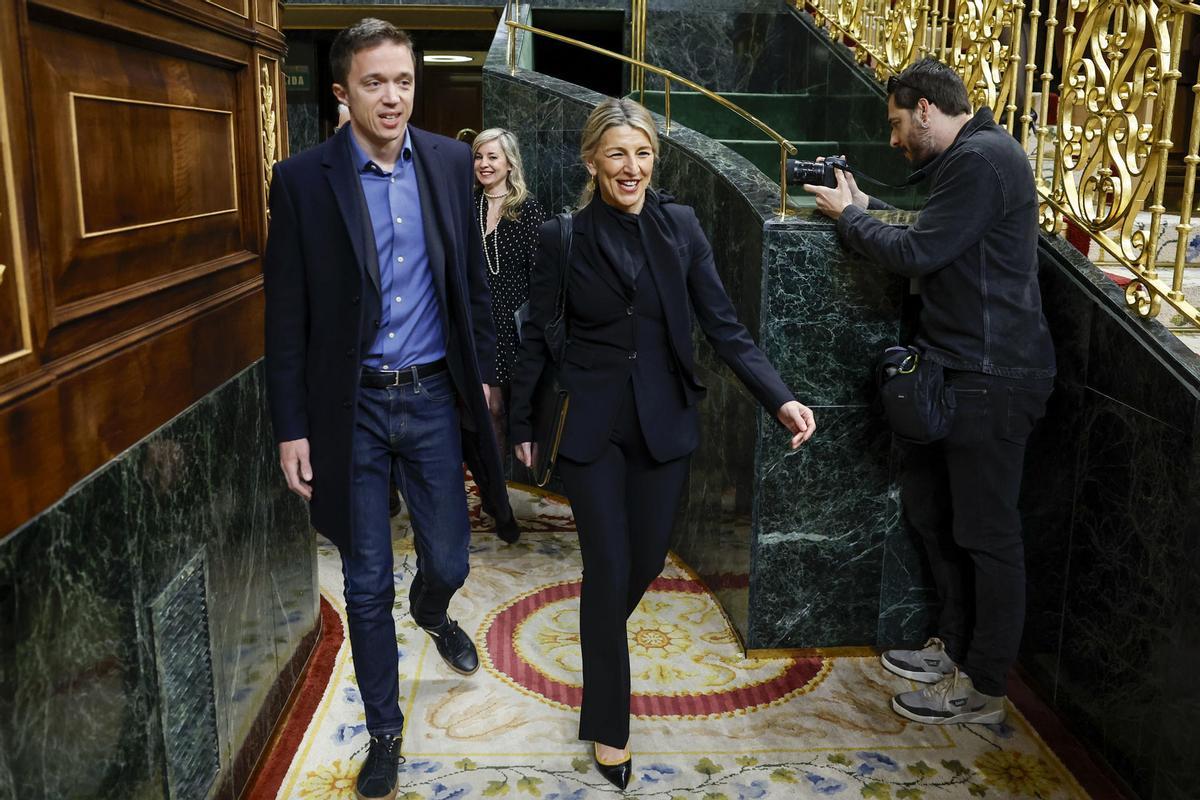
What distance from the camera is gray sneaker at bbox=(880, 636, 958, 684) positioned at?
11.7 feet

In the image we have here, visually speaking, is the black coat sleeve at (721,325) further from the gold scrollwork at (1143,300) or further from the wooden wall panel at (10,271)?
the wooden wall panel at (10,271)

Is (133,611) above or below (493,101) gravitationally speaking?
below

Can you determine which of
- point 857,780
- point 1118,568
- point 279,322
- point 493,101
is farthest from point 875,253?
point 493,101

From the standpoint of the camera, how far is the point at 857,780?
2980 millimetres

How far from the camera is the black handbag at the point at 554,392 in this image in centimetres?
279

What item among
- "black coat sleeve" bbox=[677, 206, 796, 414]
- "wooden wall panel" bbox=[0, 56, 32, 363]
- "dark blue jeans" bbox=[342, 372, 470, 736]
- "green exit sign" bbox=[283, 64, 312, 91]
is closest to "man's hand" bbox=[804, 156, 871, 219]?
"black coat sleeve" bbox=[677, 206, 796, 414]

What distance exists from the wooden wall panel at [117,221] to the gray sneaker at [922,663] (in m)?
2.25

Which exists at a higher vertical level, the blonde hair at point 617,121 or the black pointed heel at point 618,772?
the blonde hair at point 617,121

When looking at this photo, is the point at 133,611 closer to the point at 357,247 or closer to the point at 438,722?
the point at 357,247

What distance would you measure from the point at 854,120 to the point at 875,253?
2.93 metres

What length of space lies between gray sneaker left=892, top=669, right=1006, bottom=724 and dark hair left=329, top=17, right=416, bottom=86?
2.35 metres

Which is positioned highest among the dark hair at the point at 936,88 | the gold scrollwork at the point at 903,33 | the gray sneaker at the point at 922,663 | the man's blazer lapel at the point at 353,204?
the gold scrollwork at the point at 903,33

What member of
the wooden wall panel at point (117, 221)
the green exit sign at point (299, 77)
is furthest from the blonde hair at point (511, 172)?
the green exit sign at point (299, 77)

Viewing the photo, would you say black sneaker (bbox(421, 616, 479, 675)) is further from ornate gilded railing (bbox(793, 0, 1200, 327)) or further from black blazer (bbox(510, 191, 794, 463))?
ornate gilded railing (bbox(793, 0, 1200, 327))
